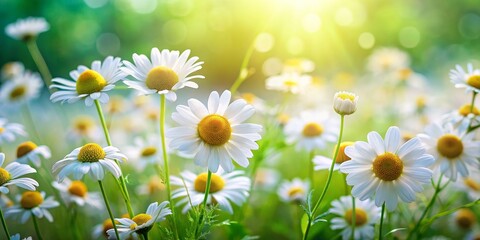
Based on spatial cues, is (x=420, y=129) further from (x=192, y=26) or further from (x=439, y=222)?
(x=192, y=26)

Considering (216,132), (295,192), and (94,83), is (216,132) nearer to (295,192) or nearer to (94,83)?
(94,83)

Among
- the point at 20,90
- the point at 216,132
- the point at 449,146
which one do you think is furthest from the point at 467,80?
the point at 20,90

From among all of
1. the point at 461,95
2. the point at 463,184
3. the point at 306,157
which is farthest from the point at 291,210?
the point at 461,95

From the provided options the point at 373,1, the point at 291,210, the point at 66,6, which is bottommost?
Result: the point at 291,210

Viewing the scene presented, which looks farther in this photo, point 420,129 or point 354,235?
point 420,129

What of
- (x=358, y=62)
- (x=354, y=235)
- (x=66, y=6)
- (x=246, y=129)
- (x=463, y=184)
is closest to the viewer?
(x=246, y=129)

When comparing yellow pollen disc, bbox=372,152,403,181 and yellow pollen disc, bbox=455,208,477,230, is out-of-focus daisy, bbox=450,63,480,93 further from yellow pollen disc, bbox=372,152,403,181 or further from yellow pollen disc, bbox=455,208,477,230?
yellow pollen disc, bbox=455,208,477,230

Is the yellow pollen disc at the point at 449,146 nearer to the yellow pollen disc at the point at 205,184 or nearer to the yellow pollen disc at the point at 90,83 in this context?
the yellow pollen disc at the point at 205,184
